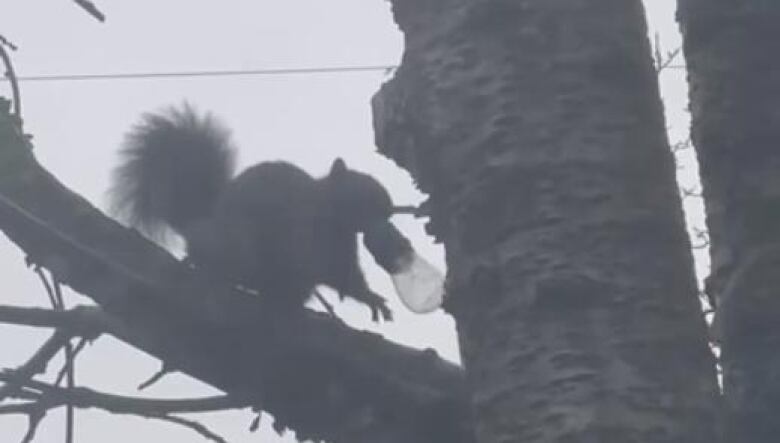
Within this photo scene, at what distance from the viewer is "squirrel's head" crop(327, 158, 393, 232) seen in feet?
12.9

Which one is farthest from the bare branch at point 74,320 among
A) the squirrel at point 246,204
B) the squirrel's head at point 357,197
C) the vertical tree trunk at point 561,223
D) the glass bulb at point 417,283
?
the squirrel's head at point 357,197

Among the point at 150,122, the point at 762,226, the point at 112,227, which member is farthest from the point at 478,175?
the point at 150,122

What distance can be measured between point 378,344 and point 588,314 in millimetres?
660

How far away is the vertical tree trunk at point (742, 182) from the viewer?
75.2 inches

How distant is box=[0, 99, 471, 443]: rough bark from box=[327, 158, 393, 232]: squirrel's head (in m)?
1.34

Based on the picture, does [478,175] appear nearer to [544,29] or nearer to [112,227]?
[544,29]

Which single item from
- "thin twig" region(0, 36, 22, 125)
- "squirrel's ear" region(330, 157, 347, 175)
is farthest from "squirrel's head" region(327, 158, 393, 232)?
"thin twig" region(0, 36, 22, 125)

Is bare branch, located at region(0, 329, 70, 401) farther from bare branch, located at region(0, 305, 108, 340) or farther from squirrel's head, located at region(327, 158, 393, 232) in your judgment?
squirrel's head, located at region(327, 158, 393, 232)

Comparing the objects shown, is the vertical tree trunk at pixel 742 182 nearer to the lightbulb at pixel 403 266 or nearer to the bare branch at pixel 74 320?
the bare branch at pixel 74 320

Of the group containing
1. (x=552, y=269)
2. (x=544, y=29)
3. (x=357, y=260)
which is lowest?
(x=357, y=260)

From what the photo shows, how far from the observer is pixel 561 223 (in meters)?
1.91

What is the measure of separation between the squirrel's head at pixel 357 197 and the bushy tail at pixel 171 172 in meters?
0.29

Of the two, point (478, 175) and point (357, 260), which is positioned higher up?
point (478, 175)

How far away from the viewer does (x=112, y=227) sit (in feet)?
8.48
